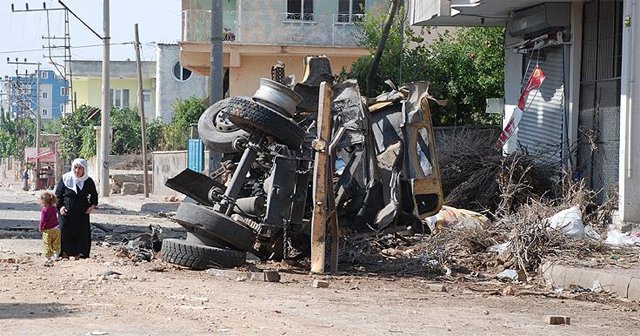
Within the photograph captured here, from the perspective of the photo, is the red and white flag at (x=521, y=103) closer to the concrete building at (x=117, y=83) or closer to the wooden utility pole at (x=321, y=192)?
the wooden utility pole at (x=321, y=192)

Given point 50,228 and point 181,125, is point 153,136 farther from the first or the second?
point 50,228

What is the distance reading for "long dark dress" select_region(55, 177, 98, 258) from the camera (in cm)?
1455

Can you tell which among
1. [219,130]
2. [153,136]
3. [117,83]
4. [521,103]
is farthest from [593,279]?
[117,83]

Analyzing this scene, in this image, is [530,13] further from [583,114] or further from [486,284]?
[486,284]

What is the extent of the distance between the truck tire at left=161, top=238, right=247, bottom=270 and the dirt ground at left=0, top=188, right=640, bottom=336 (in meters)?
0.12

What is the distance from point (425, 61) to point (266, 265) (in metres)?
14.6

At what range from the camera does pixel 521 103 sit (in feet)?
65.9

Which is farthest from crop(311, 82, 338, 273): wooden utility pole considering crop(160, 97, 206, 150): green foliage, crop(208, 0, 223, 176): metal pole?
crop(160, 97, 206, 150): green foliage

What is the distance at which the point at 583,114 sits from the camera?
728 inches

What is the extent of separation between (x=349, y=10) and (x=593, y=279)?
31135mm

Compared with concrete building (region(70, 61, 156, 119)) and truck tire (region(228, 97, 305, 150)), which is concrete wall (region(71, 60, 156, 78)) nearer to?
concrete building (region(70, 61, 156, 119))

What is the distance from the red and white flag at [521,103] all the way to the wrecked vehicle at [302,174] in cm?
583

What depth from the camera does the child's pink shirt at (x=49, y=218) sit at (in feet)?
47.7

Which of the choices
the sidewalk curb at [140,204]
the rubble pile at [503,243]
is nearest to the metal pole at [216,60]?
the rubble pile at [503,243]
